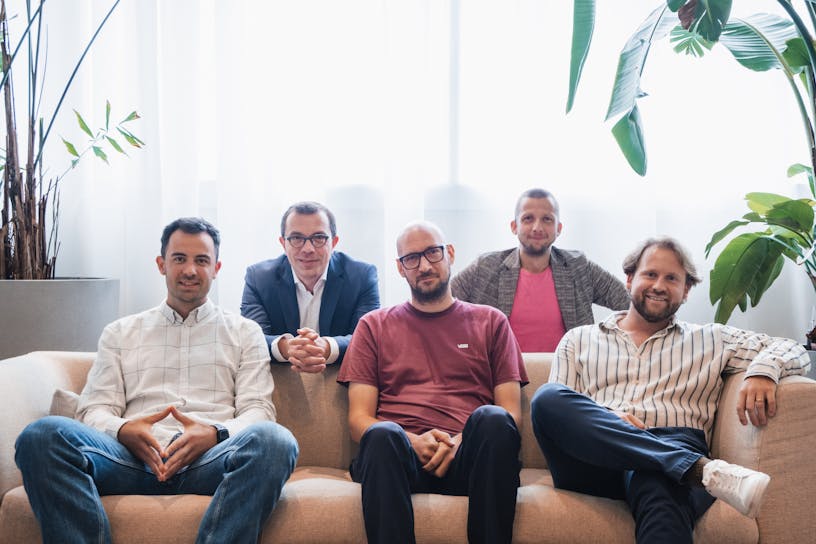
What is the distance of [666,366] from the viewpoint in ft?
7.59

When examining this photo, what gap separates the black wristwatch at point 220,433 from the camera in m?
2.12

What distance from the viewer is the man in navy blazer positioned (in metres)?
2.89

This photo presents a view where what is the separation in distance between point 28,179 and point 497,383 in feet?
6.37

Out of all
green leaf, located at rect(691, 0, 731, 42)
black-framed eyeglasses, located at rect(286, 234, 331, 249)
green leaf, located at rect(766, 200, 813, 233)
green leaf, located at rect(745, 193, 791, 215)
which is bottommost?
black-framed eyeglasses, located at rect(286, 234, 331, 249)

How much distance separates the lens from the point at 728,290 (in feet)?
9.78

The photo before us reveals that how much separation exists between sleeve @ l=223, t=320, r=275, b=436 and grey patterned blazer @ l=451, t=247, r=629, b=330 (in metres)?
0.99

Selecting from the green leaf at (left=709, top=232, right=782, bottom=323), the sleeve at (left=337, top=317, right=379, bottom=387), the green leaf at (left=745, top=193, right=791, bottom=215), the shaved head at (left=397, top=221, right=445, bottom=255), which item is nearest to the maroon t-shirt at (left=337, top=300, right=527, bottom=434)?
the sleeve at (left=337, top=317, right=379, bottom=387)

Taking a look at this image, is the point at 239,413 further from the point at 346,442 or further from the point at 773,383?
the point at 773,383

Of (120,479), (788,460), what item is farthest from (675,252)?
(120,479)

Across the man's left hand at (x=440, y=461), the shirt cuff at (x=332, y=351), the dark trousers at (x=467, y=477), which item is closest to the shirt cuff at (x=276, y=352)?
the shirt cuff at (x=332, y=351)

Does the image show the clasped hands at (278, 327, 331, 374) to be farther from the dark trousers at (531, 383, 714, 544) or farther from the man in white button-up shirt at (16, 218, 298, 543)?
the dark trousers at (531, 383, 714, 544)

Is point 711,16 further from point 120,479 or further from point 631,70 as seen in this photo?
point 120,479

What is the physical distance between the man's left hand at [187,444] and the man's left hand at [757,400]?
1.44m

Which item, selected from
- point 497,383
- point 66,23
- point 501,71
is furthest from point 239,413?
point 66,23
